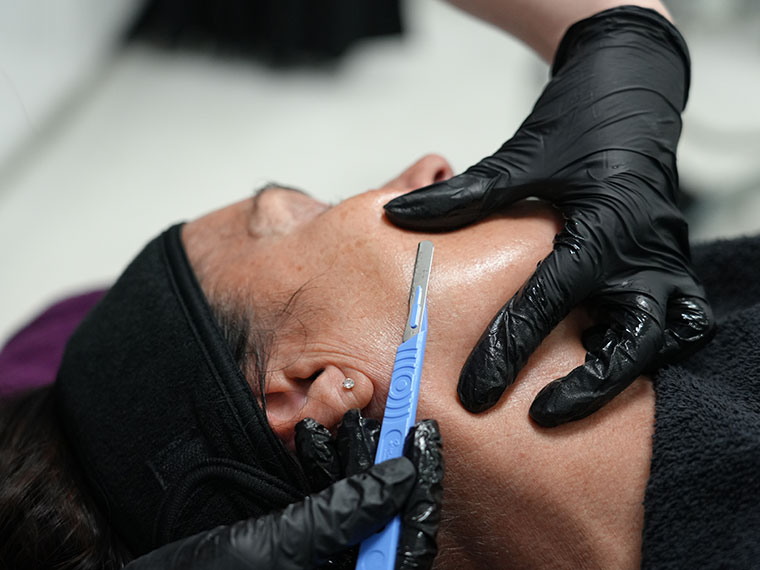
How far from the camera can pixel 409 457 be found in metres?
0.76

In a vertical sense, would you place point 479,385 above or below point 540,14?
below

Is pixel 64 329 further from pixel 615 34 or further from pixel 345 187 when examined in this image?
pixel 615 34

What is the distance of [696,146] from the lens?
81.8 inches

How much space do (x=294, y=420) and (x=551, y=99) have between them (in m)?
0.56

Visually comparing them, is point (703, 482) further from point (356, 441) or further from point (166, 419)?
point (166, 419)

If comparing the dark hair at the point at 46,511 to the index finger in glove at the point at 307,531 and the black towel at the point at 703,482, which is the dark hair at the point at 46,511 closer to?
the index finger in glove at the point at 307,531

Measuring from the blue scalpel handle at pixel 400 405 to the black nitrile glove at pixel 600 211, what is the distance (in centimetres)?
7

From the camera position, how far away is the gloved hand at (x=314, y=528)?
0.73 metres

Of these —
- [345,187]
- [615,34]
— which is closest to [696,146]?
[345,187]

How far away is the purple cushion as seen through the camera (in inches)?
53.8

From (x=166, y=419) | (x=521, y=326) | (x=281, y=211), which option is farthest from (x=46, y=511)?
(x=521, y=326)

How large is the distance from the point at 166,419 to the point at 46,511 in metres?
0.21

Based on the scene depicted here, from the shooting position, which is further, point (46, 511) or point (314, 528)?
point (46, 511)

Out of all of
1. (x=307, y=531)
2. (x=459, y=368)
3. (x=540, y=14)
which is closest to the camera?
(x=307, y=531)
